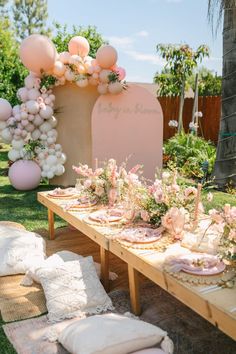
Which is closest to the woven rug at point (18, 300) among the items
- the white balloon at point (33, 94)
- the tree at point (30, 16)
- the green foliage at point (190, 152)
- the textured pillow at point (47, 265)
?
the textured pillow at point (47, 265)

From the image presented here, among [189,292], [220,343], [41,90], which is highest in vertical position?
[41,90]

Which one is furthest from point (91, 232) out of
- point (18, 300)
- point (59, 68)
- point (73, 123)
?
point (73, 123)

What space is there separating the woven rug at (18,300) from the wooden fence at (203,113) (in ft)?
33.4

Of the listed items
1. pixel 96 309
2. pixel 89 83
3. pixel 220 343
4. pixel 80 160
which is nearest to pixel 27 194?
pixel 80 160

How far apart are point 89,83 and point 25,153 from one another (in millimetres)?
1731

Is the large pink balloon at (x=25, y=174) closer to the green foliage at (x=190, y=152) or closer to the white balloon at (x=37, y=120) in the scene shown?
the white balloon at (x=37, y=120)

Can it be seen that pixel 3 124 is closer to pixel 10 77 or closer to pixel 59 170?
pixel 59 170

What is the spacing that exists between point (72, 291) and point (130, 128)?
196 inches

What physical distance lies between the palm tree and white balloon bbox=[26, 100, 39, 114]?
3470 millimetres

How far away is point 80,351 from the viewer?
2.21 m

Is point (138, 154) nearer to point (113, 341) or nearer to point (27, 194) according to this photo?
point (27, 194)

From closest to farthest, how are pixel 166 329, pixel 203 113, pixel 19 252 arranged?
pixel 166 329 < pixel 19 252 < pixel 203 113

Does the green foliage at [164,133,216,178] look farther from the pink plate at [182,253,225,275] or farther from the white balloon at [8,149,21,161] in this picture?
the pink plate at [182,253,225,275]

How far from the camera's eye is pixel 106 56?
6.73 metres
